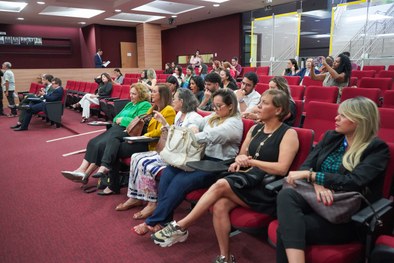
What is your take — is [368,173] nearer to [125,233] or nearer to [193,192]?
[193,192]

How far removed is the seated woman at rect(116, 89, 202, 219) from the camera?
2454mm

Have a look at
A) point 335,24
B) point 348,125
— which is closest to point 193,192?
point 348,125

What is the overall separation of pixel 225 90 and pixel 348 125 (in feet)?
3.10

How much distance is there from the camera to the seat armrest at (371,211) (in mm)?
1292

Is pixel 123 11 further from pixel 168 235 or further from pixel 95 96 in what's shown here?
pixel 168 235

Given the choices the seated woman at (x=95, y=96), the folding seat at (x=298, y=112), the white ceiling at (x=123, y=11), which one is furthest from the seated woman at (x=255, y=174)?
the white ceiling at (x=123, y=11)

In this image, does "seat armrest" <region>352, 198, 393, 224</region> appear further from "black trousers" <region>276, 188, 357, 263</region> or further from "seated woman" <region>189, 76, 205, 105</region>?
"seated woman" <region>189, 76, 205, 105</region>

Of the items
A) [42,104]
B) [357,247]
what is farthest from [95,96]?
[357,247]

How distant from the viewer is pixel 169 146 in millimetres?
2262

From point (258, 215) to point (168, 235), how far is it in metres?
0.65

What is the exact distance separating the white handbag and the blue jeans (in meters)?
0.09

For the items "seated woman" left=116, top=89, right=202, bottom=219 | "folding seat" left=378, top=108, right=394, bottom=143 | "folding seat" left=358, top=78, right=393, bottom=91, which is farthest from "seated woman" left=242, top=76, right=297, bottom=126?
"folding seat" left=358, top=78, right=393, bottom=91

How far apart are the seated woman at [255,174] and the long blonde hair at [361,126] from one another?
1.13 ft

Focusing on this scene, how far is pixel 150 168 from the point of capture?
95.3 inches
